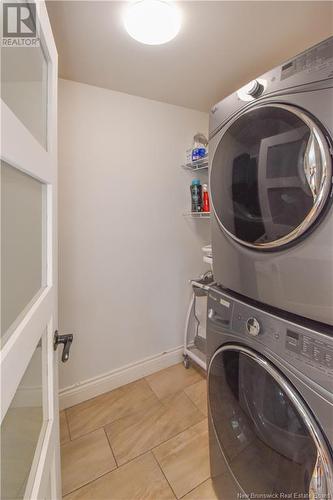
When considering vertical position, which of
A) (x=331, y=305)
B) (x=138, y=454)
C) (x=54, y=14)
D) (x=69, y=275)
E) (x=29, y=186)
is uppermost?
(x=54, y=14)

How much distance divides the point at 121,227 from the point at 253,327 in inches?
49.4

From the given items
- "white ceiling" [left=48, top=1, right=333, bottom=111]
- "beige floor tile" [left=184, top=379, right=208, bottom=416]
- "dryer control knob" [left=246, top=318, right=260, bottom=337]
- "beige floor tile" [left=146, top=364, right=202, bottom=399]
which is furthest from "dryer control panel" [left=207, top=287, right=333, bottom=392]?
"white ceiling" [left=48, top=1, right=333, bottom=111]

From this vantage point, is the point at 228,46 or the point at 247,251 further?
the point at 228,46

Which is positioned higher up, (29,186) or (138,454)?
(29,186)

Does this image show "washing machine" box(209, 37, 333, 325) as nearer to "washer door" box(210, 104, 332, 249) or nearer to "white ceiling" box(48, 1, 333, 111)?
"washer door" box(210, 104, 332, 249)

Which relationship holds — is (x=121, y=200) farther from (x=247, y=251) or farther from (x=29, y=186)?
(x=247, y=251)

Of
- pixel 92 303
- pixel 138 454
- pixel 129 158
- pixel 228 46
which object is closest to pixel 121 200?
pixel 129 158

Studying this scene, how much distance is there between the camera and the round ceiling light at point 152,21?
3.18ft

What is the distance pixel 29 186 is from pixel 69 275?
3.24 feet

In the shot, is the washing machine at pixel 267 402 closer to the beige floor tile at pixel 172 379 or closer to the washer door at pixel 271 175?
the washer door at pixel 271 175

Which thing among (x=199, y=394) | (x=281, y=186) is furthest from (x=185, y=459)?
(x=281, y=186)

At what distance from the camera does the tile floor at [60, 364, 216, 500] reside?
1.09 m

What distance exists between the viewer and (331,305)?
0.60 meters

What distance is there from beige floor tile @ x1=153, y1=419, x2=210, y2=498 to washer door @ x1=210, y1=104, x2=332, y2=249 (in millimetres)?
1244
